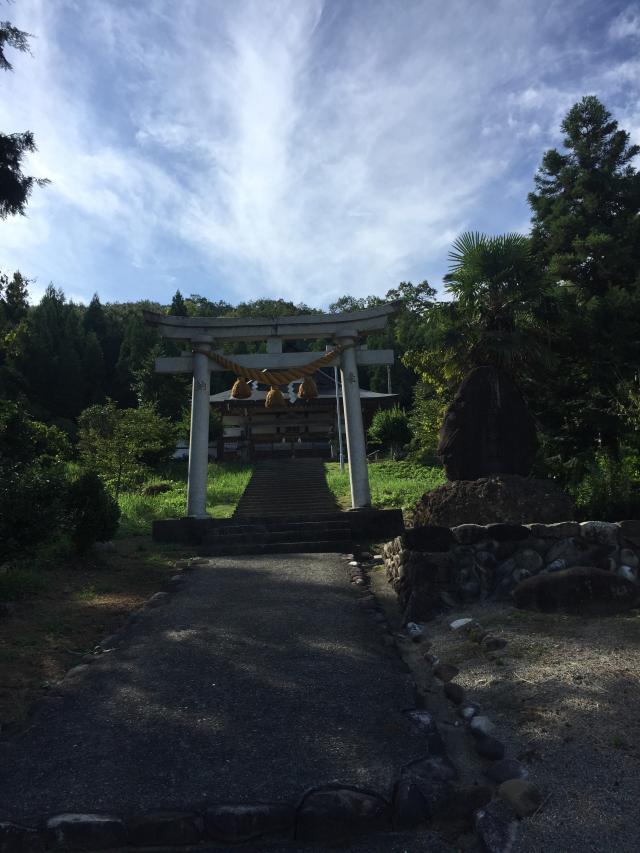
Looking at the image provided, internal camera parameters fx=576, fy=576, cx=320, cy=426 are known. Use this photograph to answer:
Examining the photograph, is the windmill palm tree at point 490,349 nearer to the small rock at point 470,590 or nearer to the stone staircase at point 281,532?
the stone staircase at point 281,532

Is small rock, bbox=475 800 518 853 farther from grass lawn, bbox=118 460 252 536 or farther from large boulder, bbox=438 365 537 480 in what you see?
grass lawn, bbox=118 460 252 536

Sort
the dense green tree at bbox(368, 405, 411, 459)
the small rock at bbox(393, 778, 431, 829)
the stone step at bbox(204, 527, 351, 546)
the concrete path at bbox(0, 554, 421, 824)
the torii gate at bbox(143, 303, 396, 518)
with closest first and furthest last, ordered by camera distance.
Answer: the small rock at bbox(393, 778, 431, 829), the concrete path at bbox(0, 554, 421, 824), the stone step at bbox(204, 527, 351, 546), the torii gate at bbox(143, 303, 396, 518), the dense green tree at bbox(368, 405, 411, 459)

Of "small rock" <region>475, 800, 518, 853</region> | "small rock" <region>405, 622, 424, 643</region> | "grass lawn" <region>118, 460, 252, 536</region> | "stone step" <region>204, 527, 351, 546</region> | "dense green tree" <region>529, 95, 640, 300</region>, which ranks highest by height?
"dense green tree" <region>529, 95, 640, 300</region>

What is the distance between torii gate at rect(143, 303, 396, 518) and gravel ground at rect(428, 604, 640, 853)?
8532 mm

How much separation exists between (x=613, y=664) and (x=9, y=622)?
225 inches

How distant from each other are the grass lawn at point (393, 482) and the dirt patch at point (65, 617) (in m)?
6.54

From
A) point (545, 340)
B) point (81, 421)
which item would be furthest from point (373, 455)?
point (545, 340)

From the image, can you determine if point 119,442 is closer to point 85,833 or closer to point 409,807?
point 85,833

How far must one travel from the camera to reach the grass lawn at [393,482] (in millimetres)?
15211

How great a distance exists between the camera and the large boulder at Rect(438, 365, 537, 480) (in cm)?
1011

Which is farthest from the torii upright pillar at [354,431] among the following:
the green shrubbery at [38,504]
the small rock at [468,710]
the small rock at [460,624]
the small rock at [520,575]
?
the small rock at [468,710]

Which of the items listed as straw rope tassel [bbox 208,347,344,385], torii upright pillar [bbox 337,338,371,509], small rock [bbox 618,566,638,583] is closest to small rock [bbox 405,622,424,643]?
small rock [bbox 618,566,638,583]

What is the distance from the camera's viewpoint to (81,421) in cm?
2591

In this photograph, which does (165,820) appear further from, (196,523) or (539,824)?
(196,523)
